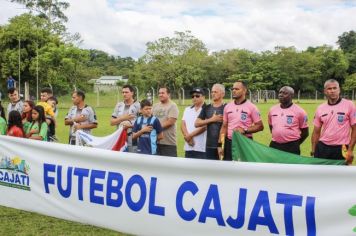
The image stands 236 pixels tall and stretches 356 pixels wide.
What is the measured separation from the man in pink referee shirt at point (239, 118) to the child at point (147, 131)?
38.5 inches

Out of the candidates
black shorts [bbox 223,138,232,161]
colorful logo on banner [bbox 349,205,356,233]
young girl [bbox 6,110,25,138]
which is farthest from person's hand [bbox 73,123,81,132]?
colorful logo on banner [bbox 349,205,356,233]

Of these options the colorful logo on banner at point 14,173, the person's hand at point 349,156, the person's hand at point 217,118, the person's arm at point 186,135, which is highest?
the person's hand at point 217,118

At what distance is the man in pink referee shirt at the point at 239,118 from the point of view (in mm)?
6844

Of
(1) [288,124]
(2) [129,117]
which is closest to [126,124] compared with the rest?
(2) [129,117]

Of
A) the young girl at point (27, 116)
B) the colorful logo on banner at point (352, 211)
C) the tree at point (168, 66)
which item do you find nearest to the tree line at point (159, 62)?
the tree at point (168, 66)

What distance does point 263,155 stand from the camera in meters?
5.04

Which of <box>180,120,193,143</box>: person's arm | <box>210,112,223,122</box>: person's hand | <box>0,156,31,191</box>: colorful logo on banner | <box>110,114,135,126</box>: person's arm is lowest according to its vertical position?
<box>0,156,31,191</box>: colorful logo on banner

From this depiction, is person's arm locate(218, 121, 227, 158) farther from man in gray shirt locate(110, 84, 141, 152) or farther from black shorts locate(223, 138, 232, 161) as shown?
man in gray shirt locate(110, 84, 141, 152)

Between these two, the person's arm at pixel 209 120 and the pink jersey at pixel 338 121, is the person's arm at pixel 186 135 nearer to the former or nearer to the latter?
the person's arm at pixel 209 120

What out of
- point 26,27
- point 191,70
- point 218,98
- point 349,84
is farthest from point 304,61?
point 218,98

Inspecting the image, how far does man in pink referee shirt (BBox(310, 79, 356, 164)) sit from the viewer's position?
6.27 metres

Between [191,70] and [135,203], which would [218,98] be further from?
[191,70]

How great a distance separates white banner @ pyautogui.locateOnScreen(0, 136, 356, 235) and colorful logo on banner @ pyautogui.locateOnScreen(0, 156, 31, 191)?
0.5 inches

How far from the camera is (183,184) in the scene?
4.91m
